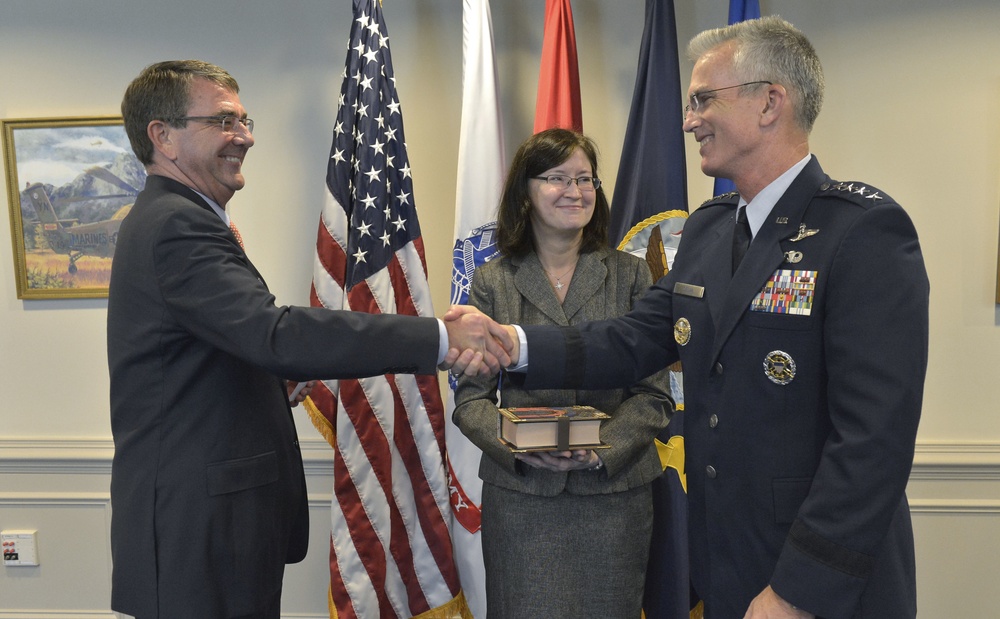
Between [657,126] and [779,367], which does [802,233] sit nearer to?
[779,367]

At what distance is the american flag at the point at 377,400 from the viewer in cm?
278

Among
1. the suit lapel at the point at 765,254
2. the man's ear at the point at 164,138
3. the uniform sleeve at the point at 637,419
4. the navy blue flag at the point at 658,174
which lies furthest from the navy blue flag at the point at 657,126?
the man's ear at the point at 164,138

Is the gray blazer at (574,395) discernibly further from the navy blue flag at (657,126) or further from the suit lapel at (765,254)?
the suit lapel at (765,254)

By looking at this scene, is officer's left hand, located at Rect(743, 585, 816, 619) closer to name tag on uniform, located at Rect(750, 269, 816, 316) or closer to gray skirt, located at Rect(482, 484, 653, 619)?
name tag on uniform, located at Rect(750, 269, 816, 316)

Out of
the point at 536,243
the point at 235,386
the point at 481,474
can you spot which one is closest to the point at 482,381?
the point at 481,474

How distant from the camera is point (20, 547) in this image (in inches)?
130

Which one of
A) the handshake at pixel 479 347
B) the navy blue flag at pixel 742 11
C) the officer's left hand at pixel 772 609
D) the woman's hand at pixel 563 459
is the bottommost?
the officer's left hand at pixel 772 609

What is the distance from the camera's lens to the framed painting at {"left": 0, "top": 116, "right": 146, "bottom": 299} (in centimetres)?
317

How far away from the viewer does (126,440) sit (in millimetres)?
1734

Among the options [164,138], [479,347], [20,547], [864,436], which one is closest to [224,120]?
[164,138]

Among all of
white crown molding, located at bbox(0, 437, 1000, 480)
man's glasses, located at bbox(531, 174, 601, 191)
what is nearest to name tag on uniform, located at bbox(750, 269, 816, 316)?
man's glasses, located at bbox(531, 174, 601, 191)

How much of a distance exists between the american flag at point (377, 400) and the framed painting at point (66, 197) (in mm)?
1033

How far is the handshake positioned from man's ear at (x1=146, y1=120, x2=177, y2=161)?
782mm

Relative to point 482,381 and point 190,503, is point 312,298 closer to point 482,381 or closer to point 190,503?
point 482,381
